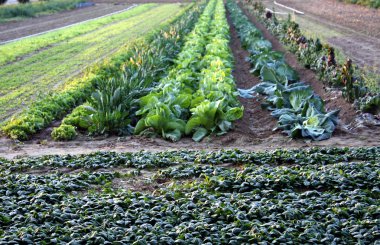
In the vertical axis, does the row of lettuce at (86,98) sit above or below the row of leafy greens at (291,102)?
above

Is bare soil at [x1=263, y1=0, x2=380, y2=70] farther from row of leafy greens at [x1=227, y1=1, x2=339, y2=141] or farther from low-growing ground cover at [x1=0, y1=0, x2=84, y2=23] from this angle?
low-growing ground cover at [x1=0, y1=0, x2=84, y2=23]

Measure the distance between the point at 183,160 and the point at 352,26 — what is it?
799 inches

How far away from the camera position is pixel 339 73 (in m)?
12.2

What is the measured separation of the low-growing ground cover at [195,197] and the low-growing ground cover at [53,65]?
4506 mm

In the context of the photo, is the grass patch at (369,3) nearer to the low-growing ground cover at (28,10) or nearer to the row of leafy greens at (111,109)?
the low-growing ground cover at (28,10)

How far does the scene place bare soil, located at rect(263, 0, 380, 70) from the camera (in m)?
18.1

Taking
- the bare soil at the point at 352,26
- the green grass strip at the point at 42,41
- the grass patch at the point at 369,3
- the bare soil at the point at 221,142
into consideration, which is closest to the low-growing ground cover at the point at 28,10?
the green grass strip at the point at 42,41

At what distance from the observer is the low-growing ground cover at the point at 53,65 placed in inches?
508

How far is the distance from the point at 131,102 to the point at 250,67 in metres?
6.34

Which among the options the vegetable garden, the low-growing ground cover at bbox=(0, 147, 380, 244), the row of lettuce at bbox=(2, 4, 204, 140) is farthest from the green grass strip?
the low-growing ground cover at bbox=(0, 147, 380, 244)

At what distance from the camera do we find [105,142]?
9.60 m

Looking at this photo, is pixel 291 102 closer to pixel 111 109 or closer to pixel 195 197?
pixel 111 109

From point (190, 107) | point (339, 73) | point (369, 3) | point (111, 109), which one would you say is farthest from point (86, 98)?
point (369, 3)

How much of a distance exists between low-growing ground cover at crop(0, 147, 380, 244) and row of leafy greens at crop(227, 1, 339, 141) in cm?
131
